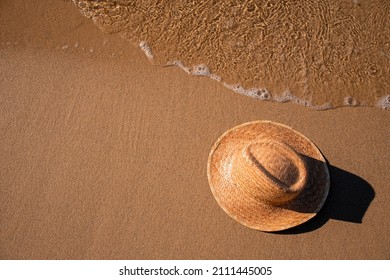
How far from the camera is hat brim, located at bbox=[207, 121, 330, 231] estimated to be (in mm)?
2859

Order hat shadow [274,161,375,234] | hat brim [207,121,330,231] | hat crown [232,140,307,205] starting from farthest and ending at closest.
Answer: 1. hat shadow [274,161,375,234]
2. hat brim [207,121,330,231]
3. hat crown [232,140,307,205]

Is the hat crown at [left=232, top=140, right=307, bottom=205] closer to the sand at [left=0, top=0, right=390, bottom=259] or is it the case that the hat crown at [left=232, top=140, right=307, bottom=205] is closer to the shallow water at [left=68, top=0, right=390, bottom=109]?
the sand at [left=0, top=0, right=390, bottom=259]

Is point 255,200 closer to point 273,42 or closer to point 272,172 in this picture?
point 272,172

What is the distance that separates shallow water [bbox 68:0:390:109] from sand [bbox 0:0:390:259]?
8.3 inches

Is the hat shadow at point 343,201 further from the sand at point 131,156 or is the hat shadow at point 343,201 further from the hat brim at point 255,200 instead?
the hat brim at point 255,200

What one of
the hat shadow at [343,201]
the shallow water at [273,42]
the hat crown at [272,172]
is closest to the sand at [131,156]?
the hat shadow at [343,201]

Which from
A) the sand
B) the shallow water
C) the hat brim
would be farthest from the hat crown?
the shallow water

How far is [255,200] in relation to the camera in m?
2.79

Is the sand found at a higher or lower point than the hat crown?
lower

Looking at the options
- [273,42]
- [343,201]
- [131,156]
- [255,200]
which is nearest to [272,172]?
[255,200]

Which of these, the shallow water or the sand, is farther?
the shallow water

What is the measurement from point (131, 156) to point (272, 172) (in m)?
1.49

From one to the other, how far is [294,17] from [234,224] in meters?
2.92

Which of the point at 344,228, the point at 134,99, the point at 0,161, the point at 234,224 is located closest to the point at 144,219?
the point at 234,224
